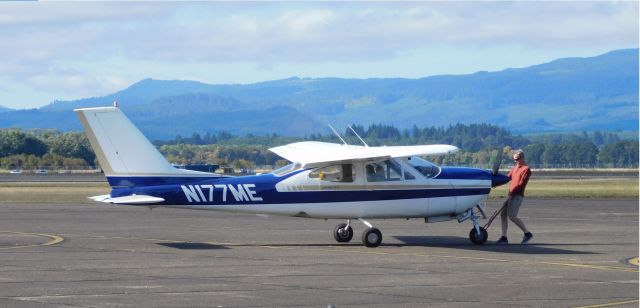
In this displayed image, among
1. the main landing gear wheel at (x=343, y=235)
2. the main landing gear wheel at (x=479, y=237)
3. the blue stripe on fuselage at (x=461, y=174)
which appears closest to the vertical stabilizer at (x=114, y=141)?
the main landing gear wheel at (x=343, y=235)

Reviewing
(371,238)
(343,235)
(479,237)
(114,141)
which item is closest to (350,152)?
(343,235)

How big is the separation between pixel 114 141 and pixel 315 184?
401 cm

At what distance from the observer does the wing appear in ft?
76.0

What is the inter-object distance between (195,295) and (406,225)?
14.5 meters

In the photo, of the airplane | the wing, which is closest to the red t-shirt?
the airplane

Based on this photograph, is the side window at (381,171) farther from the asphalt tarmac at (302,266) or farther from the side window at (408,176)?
the asphalt tarmac at (302,266)

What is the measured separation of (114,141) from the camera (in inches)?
907

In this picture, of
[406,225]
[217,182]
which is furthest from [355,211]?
[406,225]

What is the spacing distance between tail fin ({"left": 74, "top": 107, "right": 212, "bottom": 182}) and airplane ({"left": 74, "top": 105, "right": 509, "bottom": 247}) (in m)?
0.02

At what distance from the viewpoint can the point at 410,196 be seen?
24141 millimetres

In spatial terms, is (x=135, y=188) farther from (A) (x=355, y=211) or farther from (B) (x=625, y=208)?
(B) (x=625, y=208)

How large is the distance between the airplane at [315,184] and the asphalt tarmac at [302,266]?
28.8 inches

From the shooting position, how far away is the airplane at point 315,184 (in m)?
23.0

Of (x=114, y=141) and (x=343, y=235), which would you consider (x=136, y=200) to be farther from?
(x=343, y=235)
